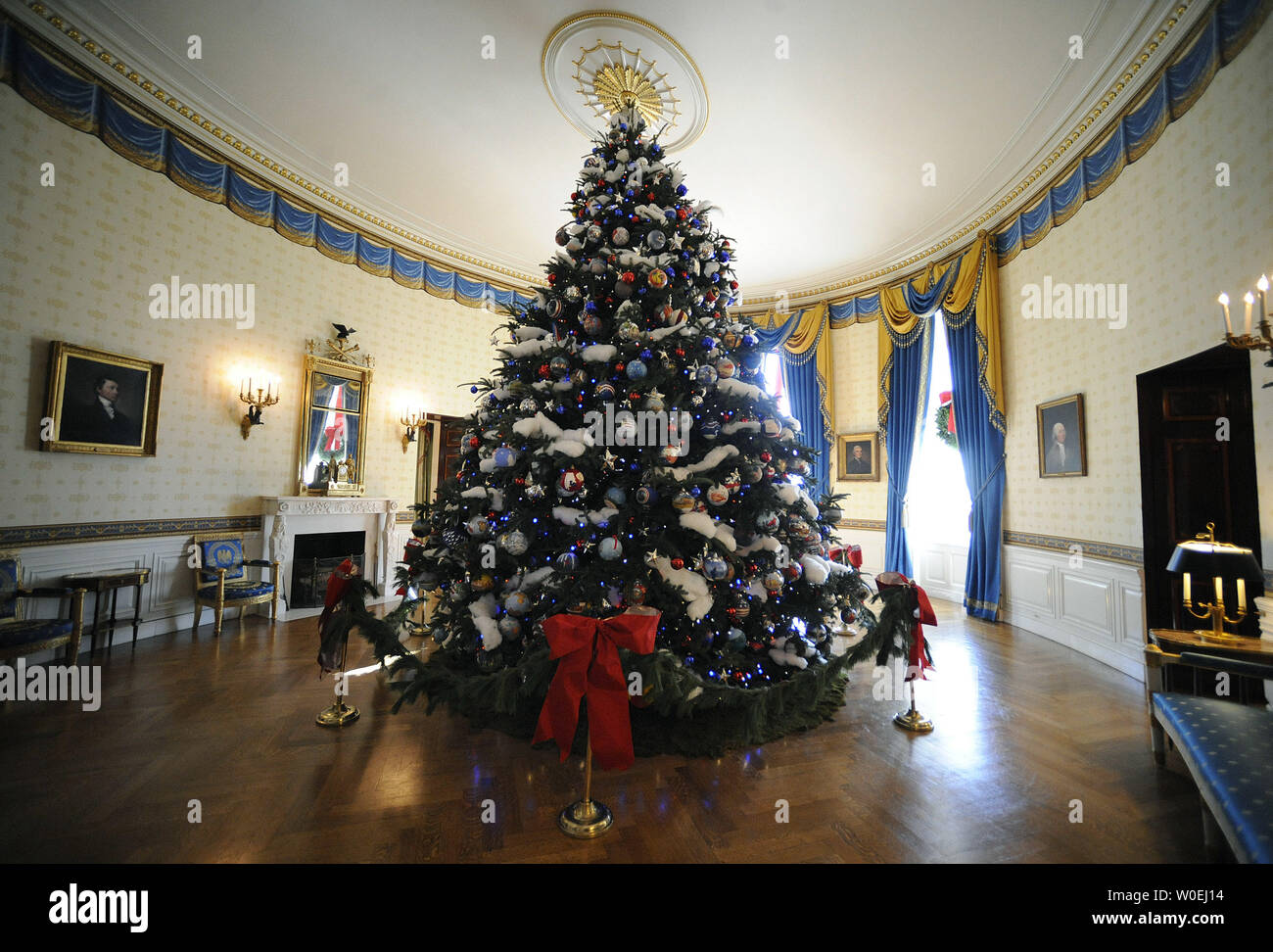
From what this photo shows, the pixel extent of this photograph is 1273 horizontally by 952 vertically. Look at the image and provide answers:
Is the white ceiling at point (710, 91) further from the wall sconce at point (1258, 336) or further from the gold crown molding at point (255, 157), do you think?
the wall sconce at point (1258, 336)

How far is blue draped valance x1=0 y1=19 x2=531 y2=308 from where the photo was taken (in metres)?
4.05

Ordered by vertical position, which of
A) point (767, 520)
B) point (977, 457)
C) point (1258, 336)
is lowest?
point (767, 520)

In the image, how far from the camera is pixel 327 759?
2666mm

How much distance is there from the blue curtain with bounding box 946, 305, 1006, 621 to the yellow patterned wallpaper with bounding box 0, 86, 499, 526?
7511 mm

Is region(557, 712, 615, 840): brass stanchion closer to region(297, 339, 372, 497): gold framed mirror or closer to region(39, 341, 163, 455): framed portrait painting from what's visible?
region(39, 341, 163, 455): framed portrait painting

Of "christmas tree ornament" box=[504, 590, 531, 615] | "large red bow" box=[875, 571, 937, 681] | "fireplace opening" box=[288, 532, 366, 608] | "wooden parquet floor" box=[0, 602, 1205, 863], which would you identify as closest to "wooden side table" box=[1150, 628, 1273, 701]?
"wooden parquet floor" box=[0, 602, 1205, 863]

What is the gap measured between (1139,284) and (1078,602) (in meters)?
2.91

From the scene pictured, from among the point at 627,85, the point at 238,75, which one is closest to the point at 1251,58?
the point at 627,85

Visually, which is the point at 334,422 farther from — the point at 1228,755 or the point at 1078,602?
the point at 1078,602

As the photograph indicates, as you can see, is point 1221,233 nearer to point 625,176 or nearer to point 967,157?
point 967,157

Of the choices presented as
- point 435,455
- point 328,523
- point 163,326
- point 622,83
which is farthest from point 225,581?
point 622,83

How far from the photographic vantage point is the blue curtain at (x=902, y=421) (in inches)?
291

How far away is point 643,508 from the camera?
3178 millimetres

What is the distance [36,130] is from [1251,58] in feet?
28.9
